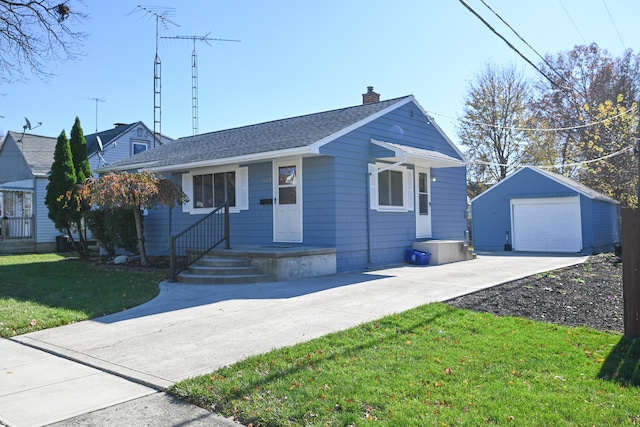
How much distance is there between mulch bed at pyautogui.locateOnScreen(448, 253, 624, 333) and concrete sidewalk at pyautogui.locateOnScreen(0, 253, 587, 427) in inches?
17.9

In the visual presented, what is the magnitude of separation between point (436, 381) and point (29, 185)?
74.9ft

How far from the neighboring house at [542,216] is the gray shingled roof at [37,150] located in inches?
782

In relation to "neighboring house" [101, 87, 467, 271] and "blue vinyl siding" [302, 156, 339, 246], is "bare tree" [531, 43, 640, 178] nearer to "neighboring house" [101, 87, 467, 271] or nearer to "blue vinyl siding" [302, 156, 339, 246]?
"neighboring house" [101, 87, 467, 271]

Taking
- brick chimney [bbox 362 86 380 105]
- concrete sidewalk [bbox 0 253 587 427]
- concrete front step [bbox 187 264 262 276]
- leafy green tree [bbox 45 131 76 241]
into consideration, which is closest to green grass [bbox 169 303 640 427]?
concrete sidewalk [bbox 0 253 587 427]

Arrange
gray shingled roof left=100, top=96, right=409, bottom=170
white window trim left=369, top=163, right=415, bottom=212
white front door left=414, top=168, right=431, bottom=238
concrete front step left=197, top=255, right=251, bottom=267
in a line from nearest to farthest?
concrete front step left=197, top=255, right=251, bottom=267 → gray shingled roof left=100, top=96, right=409, bottom=170 → white window trim left=369, top=163, right=415, bottom=212 → white front door left=414, top=168, right=431, bottom=238

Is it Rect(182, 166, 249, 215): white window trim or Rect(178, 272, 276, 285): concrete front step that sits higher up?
Rect(182, 166, 249, 215): white window trim

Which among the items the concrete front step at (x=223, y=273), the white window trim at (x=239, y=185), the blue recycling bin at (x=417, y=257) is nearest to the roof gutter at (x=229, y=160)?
the white window trim at (x=239, y=185)

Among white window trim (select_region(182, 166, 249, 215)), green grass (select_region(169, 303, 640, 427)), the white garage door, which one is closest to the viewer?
green grass (select_region(169, 303, 640, 427))

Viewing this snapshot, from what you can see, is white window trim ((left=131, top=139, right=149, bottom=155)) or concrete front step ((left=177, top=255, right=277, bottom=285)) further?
white window trim ((left=131, top=139, right=149, bottom=155))

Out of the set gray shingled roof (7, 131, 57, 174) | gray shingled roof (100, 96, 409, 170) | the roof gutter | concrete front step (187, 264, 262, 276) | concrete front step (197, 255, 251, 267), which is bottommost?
concrete front step (187, 264, 262, 276)

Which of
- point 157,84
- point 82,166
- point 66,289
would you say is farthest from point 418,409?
point 157,84

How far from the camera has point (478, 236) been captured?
22.1 meters

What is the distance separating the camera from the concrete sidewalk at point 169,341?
143 inches

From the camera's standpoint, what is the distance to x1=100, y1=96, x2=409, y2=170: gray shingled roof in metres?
11.8
